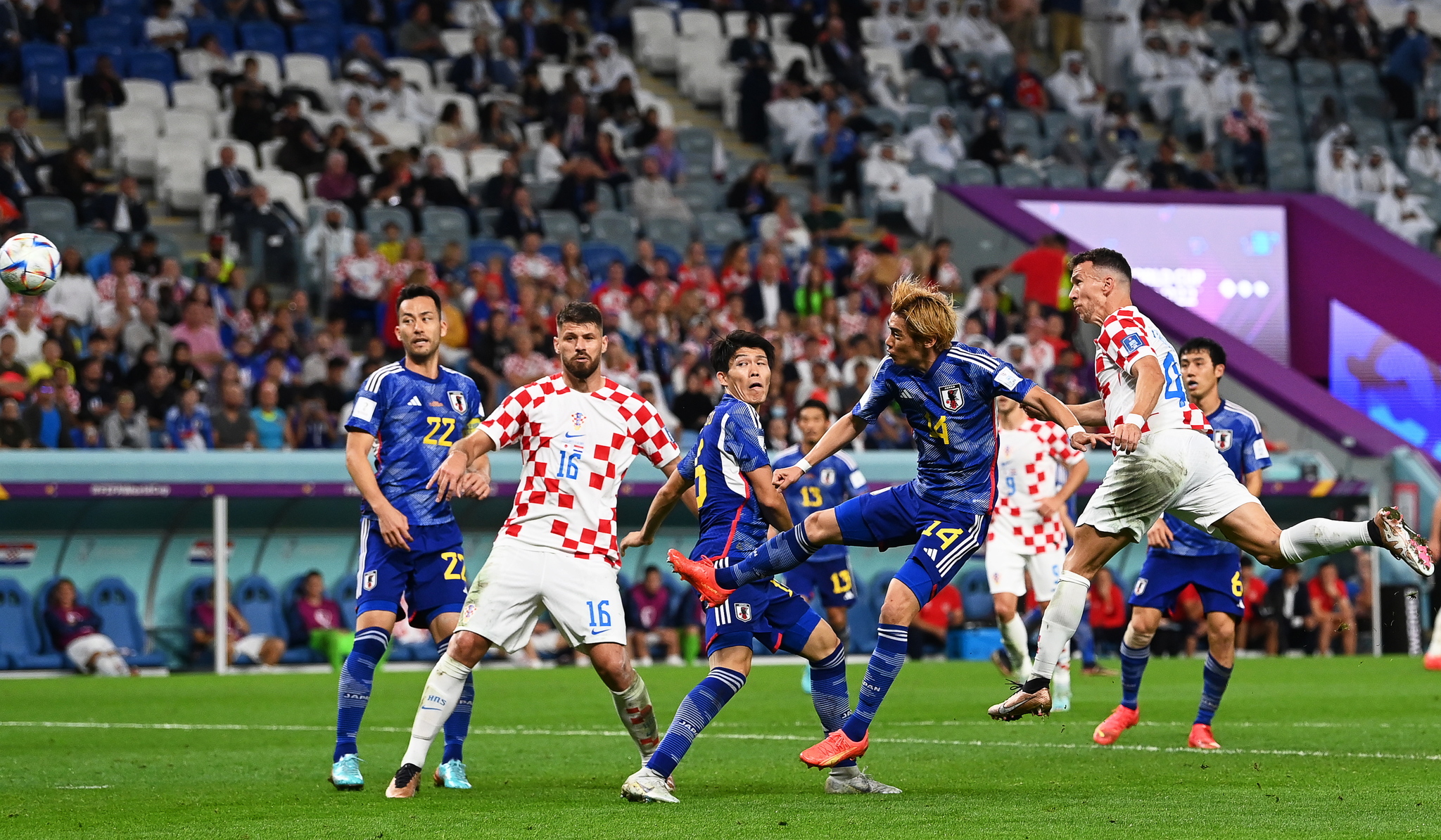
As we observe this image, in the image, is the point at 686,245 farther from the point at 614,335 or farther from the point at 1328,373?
the point at 1328,373

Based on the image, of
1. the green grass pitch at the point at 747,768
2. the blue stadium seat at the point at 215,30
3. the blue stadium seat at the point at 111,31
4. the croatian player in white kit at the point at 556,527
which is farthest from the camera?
the blue stadium seat at the point at 215,30

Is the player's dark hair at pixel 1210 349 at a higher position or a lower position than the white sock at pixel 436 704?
higher

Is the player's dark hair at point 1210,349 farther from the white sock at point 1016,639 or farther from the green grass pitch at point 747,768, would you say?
the white sock at point 1016,639

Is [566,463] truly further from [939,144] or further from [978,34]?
[978,34]

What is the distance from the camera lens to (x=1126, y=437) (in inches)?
336

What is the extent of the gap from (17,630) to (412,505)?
440 inches

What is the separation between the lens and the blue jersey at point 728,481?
8.79 meters

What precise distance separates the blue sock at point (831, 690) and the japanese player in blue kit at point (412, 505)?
1759 millimetres

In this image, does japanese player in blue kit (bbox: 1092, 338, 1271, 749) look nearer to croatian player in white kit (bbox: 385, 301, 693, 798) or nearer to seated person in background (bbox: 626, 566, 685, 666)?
croatian player in white kit (bbox: 385, 301, 693, 798)

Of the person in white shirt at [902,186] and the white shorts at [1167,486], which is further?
the person in white shirt at [902,186]

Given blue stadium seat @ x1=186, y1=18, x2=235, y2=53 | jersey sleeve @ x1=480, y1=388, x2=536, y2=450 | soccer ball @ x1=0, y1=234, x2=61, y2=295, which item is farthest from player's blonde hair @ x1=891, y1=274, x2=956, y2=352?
blue stadium seat @ x1=186, y1=18, x2=235, y2=53

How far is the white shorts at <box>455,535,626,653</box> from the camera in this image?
8.13 m

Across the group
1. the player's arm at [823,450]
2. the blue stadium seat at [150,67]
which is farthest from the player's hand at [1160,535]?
the blue stadium seat at [150,67]

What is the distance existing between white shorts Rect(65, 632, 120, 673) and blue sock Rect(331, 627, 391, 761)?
10883mm
